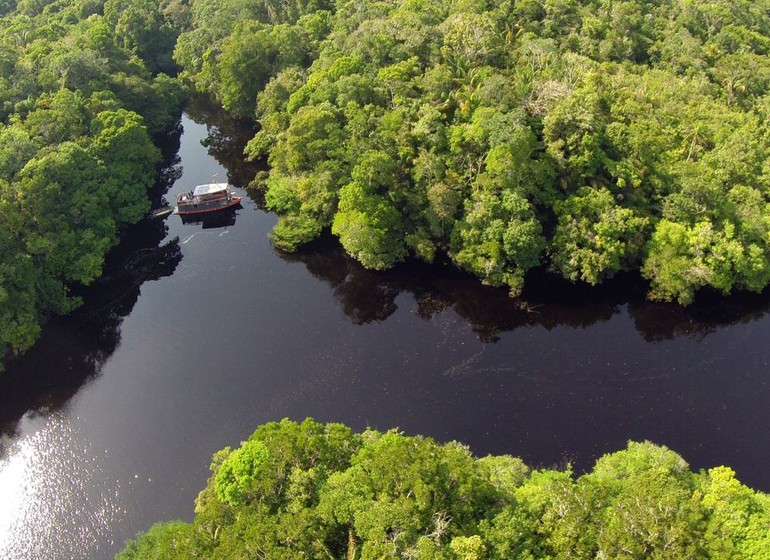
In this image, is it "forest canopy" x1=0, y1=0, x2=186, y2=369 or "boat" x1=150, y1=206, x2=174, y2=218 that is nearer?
"forest canopy" x1=0, y1=0, x2=186, y2=369

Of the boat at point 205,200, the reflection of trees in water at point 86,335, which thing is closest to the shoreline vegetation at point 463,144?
the reflection of trees in water at point 86,335

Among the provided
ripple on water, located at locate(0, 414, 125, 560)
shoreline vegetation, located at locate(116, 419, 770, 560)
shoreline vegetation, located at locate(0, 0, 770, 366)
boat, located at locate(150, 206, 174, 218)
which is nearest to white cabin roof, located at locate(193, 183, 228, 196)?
boat, located at locate(150, 206, 174, 218)

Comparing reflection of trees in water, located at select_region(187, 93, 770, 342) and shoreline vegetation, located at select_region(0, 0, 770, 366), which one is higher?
shoreline vegetation, located at select_region(0, 0, 770, 366)

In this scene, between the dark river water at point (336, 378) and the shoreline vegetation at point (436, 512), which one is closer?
the shoreline vegetation at point (436, 512)

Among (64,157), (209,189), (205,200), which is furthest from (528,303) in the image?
(64,157)

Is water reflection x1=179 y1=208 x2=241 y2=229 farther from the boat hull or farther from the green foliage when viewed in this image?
the green foliage

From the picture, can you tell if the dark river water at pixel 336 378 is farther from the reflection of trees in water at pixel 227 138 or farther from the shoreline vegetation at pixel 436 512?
the reflection of trees in water at pixel 227 138
